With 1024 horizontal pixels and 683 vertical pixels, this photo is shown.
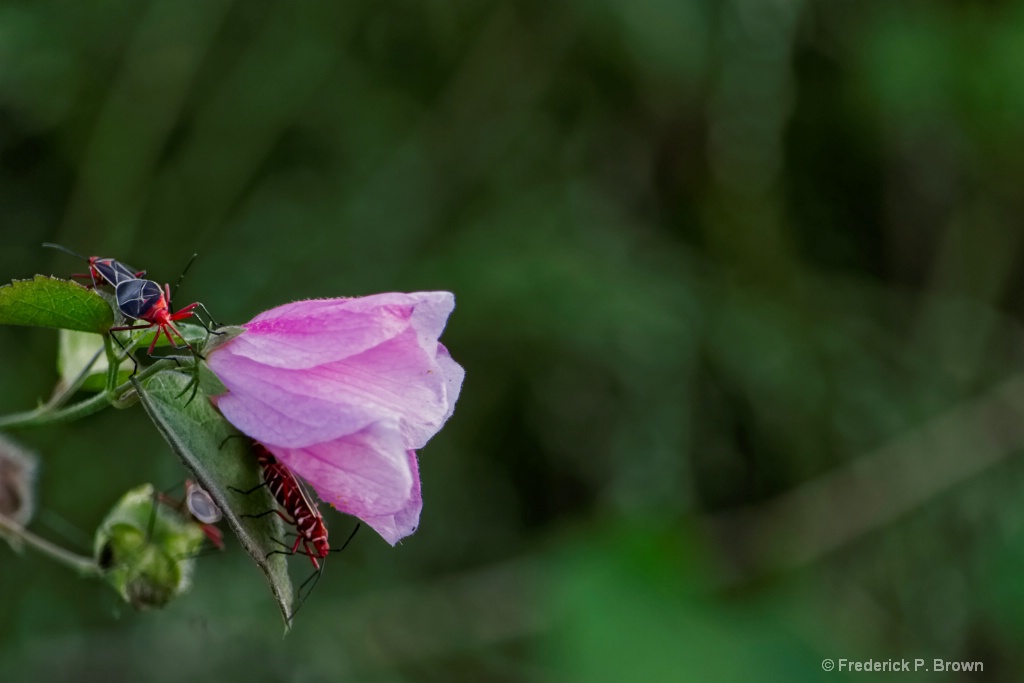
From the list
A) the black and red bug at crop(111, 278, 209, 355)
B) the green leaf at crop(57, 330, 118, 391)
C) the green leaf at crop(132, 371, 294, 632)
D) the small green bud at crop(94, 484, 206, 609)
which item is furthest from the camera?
the small green bud at crop(94, 484, 206, 609)

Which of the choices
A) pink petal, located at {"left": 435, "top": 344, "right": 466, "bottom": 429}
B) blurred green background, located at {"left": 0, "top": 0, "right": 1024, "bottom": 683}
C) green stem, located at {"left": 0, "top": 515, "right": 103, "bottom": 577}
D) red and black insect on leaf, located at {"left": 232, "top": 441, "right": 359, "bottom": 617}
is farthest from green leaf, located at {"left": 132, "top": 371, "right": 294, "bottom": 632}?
blurred green background, located at {"left": 0, "top": 0, "right": 1024, "bottom": 683}

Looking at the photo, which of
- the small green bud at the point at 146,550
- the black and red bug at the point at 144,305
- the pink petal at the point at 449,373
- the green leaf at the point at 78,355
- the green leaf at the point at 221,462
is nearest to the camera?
the green leaf at the point at 221,462

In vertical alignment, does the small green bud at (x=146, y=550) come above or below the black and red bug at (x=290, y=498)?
below

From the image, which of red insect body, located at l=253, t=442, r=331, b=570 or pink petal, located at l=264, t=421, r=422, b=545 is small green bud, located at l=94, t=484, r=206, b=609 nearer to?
red insect body, located at l=253, t=442, r=331, b=570

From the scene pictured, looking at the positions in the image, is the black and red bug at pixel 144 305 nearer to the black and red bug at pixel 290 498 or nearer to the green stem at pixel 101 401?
the green stem at pixel 101 401

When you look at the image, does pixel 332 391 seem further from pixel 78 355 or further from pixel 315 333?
pixel 78 355

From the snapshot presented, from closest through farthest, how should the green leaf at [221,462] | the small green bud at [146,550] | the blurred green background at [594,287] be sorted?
the green leaf at [221,462]
the small green bud at [146,550]
the blurred green background at [594,287]

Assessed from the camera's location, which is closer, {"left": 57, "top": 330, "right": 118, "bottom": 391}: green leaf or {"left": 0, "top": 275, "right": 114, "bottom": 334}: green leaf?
{"left": 0, "top": 275, "right": 114, "bottom": 334}: green leaf

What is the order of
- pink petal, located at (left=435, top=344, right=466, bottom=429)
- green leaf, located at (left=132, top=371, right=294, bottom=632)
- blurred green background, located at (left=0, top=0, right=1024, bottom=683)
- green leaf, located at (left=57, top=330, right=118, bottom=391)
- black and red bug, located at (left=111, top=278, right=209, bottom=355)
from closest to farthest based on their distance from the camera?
green leaf, located at (left=132, top=371, right=294, bottom=632)
black and red bug, located at (left=111, top=278, right=209, bottom=355)
pink petal, located at (left=435, top=344, right=466, bottom=429)
green leaf, located at (left=57, top=330, right=118, bottom=391)
blurred green background, located at (left=0, top=0, right=1024, bottom=683)

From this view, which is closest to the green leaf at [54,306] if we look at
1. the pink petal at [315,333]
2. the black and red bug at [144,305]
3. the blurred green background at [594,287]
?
the black and red bug at [144,305]
